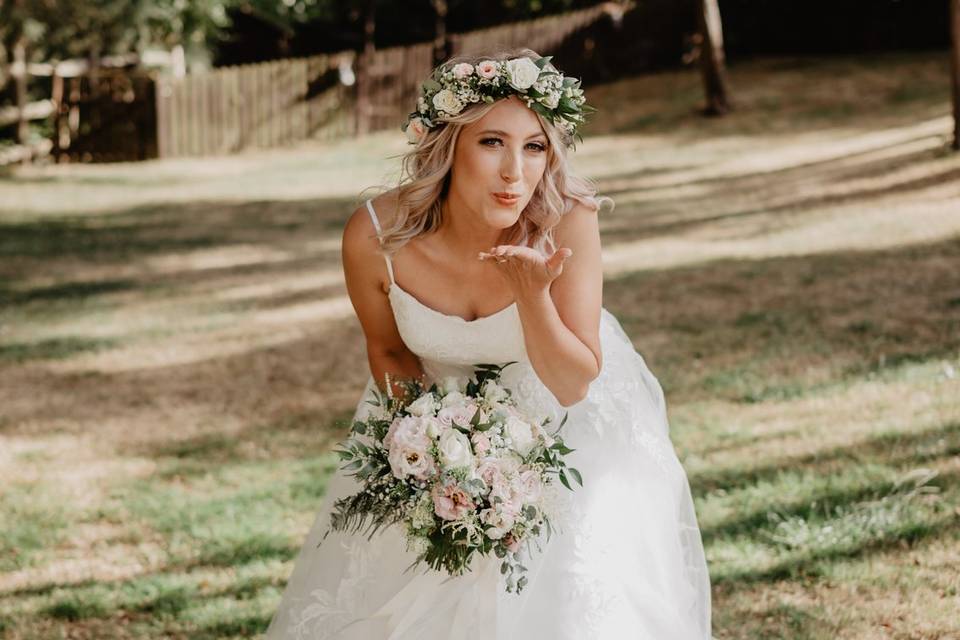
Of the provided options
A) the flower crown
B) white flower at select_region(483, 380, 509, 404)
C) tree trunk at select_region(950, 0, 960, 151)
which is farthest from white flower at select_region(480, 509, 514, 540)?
tree trunk at select_region(950, 0, 960, 151)

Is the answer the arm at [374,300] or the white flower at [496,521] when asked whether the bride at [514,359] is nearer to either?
the arm at [374,300]

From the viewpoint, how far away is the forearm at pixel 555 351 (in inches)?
A: 114

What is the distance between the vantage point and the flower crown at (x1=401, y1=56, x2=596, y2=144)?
305cm

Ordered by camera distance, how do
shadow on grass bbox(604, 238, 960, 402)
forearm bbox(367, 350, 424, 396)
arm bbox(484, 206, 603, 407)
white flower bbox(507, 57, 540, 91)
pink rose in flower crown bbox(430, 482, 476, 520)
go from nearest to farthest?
pink rose in flower crown bbox(430, 482, 476, 520), arm bbox(484, 206, 603, 407), white flower bbox(507, 57, 540, 91), forearm bbox(367, 350, 424, 396), shadow on grass bbox(604, 238, 960, 402)

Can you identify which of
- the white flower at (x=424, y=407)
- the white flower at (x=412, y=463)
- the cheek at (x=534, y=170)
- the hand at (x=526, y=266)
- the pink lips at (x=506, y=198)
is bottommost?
the white flower at (x=412, y=463)

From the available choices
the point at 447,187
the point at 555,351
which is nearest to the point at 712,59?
the point at 447,187

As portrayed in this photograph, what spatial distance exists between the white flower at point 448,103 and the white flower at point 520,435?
945mm

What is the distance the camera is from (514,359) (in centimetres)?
339

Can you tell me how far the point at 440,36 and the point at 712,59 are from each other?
28.4ft

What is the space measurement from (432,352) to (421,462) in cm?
79

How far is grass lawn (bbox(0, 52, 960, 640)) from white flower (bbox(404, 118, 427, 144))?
32 cm

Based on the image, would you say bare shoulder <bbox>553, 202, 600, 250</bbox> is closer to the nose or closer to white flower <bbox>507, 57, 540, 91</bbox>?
the nose

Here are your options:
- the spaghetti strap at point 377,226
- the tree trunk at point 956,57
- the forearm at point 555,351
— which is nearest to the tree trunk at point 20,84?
the tree trunk at point 956,57

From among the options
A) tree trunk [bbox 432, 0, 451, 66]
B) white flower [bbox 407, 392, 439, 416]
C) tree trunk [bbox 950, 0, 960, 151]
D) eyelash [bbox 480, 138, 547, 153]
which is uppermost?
tree trunk [bbox 432, 0, 451, 66]
